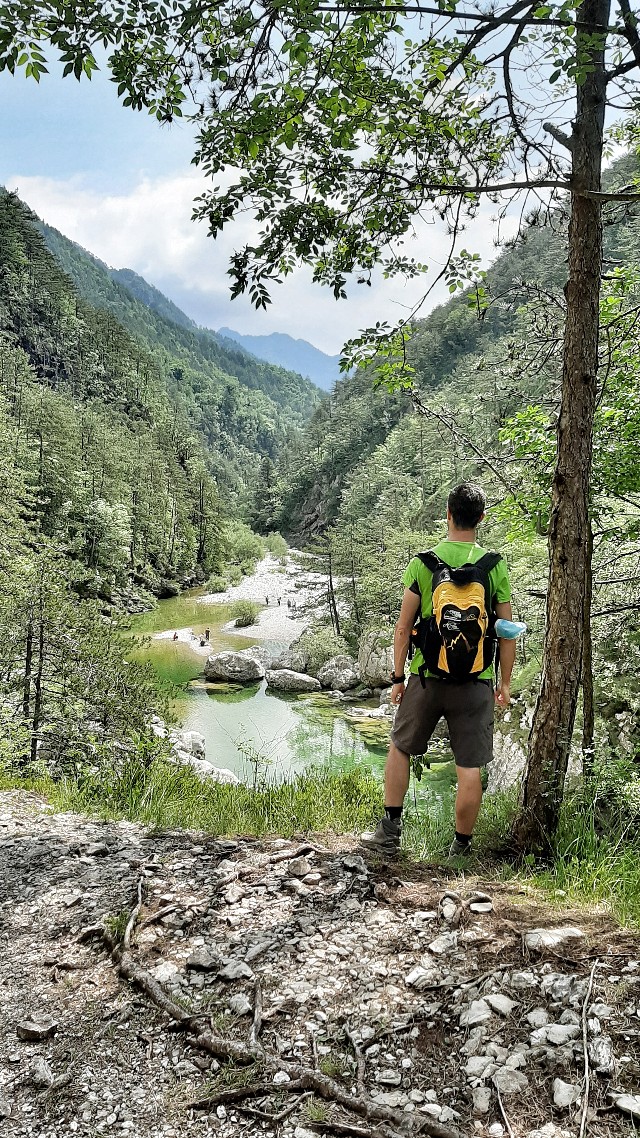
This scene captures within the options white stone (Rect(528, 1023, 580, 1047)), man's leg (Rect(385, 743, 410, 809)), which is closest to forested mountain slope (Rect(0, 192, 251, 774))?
man's leg (Rect(385, 743, 410, 809))

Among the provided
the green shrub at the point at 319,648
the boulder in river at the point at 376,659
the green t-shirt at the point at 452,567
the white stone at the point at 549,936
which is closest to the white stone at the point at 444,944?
the white stone at the point at 549,936

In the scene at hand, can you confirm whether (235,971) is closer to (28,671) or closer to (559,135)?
(559,135)

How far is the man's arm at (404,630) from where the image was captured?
11.8 feet

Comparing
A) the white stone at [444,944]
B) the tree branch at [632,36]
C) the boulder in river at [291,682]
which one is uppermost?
the tree branch at [632,36]

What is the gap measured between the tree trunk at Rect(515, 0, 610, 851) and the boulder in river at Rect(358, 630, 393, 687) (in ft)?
64.7

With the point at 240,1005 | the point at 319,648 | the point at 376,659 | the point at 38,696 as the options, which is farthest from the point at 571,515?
the point at 319,648

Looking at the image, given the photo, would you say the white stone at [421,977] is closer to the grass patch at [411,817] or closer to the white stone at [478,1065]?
the white stone at [478,1065]

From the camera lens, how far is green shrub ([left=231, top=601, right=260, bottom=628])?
41.5m

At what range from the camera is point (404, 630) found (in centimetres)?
362

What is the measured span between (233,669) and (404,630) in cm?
2396

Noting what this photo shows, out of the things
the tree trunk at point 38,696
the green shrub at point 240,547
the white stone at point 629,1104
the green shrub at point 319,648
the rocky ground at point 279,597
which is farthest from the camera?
the green shrub at point 240,547

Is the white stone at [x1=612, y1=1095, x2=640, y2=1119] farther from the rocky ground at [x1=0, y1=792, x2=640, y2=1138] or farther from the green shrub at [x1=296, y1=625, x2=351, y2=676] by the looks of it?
the green shrub at [x1=296, y1=625, x2=351, y2=676]

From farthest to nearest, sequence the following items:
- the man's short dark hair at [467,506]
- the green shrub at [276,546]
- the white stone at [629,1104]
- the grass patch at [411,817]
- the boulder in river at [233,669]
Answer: the green shrub at [276,546] < the boulder in river at [233,669] < the man's short dark hair at [467,506] < the grass patch at [411,817] < the white stone at [629,1104]

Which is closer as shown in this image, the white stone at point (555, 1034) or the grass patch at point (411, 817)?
the white stone at point (555, 1034)
